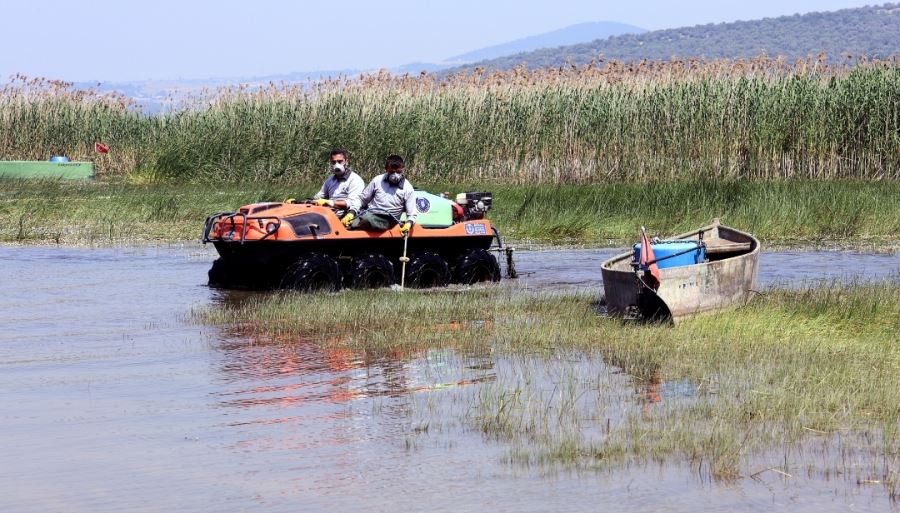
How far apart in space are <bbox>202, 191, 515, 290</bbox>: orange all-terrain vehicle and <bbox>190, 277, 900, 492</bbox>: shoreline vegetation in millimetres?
447

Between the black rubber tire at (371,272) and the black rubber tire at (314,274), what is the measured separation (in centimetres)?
24

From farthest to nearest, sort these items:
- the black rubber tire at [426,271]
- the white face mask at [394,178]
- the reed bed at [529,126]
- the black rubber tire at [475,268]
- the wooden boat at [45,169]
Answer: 1. the wooden boat at [45,169]
2. the reed bed at [529,126]
3. the black rubber tire at [475,268]
4. the black rubber tire at [426,271]
5. the white face mask at [394,178]

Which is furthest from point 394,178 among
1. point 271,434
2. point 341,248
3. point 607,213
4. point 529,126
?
point 529,126

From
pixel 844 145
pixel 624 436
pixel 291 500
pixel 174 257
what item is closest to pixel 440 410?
pixel 624 436

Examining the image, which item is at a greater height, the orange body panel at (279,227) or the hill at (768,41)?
the orange body panel at (279,227)

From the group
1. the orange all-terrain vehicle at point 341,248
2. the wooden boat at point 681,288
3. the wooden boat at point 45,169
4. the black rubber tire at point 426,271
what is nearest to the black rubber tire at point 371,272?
the orange all-terrain vehicle at point 341,248

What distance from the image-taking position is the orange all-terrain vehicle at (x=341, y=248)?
15.8 m

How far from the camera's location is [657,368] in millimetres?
11000

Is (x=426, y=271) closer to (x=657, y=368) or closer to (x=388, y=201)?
(x=388, y=201)

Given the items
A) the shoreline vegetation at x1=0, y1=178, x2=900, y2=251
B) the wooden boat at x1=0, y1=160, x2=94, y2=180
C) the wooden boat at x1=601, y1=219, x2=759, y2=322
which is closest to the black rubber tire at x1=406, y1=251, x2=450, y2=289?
the wooden boat at x1=601, y1=219, x2=759, y2=322

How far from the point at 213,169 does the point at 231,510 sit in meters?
23.8

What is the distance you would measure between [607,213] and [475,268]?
6.86 m

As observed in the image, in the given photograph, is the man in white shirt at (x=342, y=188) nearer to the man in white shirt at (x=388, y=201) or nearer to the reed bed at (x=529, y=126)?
the man in white shirt at (x=388, y=201)

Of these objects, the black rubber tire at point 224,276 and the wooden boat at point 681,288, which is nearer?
the wooden boat at point 681,288
